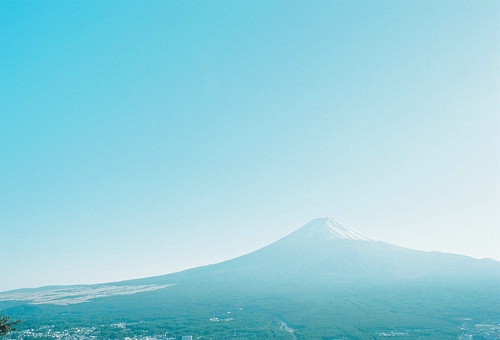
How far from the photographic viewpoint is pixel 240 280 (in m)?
118

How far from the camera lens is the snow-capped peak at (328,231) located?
511 ft

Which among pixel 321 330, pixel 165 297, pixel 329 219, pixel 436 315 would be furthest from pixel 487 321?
pixel 329 219

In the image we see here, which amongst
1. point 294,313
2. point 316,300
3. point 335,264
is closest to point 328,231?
point 335,264

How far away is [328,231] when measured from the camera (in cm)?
15850

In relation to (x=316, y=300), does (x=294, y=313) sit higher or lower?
lower

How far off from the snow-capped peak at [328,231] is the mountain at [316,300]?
4.24 feet

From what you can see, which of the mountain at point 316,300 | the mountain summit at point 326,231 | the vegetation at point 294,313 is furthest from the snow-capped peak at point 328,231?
the vegetation at point 294,313

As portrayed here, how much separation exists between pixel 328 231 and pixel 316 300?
8456cm

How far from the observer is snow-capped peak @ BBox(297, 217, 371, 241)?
6127 inches

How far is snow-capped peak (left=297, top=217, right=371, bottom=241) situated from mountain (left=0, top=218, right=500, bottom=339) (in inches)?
50.9

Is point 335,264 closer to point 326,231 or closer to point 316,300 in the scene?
point 326,231

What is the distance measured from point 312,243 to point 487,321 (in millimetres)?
99141

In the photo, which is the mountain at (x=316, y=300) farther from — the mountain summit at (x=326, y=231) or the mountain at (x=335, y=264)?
the mountain summit at (x=326, y=231)

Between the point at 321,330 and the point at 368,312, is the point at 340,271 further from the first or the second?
the point at 321,330
